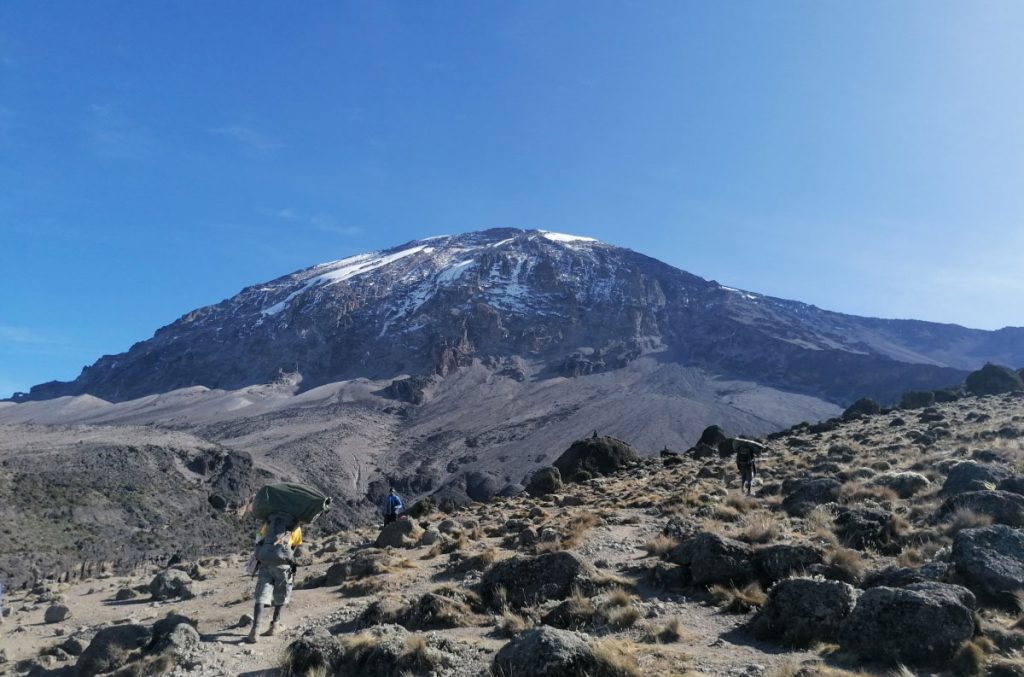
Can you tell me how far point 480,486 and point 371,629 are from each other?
147ft

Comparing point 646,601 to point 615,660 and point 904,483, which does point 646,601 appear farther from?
point 904,483

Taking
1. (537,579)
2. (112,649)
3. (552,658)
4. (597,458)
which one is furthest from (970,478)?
(597,458)

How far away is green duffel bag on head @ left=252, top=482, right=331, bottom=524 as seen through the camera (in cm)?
842

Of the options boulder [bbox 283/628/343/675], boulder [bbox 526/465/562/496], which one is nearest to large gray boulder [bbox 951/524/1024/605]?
boulder [bbox 283/628/343/675]

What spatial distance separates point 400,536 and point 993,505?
424 inches

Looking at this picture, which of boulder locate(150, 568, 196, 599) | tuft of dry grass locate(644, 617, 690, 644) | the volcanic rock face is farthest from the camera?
the volcanic rock face

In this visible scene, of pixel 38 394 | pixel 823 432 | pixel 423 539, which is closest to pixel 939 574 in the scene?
pixel 423 539

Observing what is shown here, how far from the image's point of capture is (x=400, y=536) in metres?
15.1

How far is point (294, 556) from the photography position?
27.8 ft

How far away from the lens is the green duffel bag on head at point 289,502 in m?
8.42

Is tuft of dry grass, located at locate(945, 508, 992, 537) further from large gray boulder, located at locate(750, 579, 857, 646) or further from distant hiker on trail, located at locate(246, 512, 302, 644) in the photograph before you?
distant hiker on trail, located at locate(246, 512, 302, 644)

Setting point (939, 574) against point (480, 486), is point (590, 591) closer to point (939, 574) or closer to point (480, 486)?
point (939, 574)

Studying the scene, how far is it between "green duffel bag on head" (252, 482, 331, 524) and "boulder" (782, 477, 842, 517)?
8324 millimetres

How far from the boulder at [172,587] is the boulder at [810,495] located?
37.3 feet
